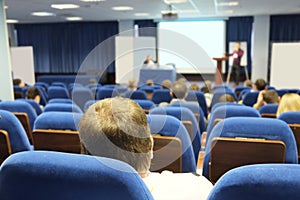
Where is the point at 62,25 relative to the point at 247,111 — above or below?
above

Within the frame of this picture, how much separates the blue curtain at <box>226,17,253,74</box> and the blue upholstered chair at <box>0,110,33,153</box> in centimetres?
1093

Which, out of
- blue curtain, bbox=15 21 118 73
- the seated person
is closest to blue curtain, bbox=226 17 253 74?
blue curtain, bbox=15 21 118 73

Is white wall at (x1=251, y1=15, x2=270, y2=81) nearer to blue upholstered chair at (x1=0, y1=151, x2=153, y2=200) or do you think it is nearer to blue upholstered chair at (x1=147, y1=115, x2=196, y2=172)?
blue upholstered chair at (x1=147, y1=115, x2=196, y2=172)

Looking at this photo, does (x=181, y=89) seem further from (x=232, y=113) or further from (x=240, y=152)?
(x=240, y=152)

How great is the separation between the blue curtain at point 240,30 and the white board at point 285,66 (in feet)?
9.02

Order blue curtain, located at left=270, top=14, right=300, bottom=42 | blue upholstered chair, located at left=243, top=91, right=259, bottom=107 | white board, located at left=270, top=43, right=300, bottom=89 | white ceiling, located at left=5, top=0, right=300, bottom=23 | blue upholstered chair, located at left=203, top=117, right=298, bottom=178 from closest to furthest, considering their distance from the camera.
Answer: blue upholstered chair, located at left=203, top=117, right=298, bottom=178 < blue upholstered chair, located at left=243, top=91, right=259, bottom=107 < white ceiling, located at left=5, top=0, right=300, bottom=23 < white board, located at left=270, top=43, right=300, bottom=89 < blue curtain, located at left=270, top=14, right=300, bottom=42

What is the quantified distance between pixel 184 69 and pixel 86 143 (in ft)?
2.45

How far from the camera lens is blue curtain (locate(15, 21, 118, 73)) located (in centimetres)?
1352

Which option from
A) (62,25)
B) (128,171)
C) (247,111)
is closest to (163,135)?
(247,111)

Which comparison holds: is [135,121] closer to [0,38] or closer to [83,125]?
[83,125]

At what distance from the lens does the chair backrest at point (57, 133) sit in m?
2.29

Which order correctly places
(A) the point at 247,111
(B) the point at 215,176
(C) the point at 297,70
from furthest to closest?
(C) the point at 297,70 → (A) the point at 247,111 → (B) the point at 215,176

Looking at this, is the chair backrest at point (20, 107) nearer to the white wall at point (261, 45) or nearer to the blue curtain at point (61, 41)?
the white wall at point (261, 45)

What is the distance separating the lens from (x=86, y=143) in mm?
1064
